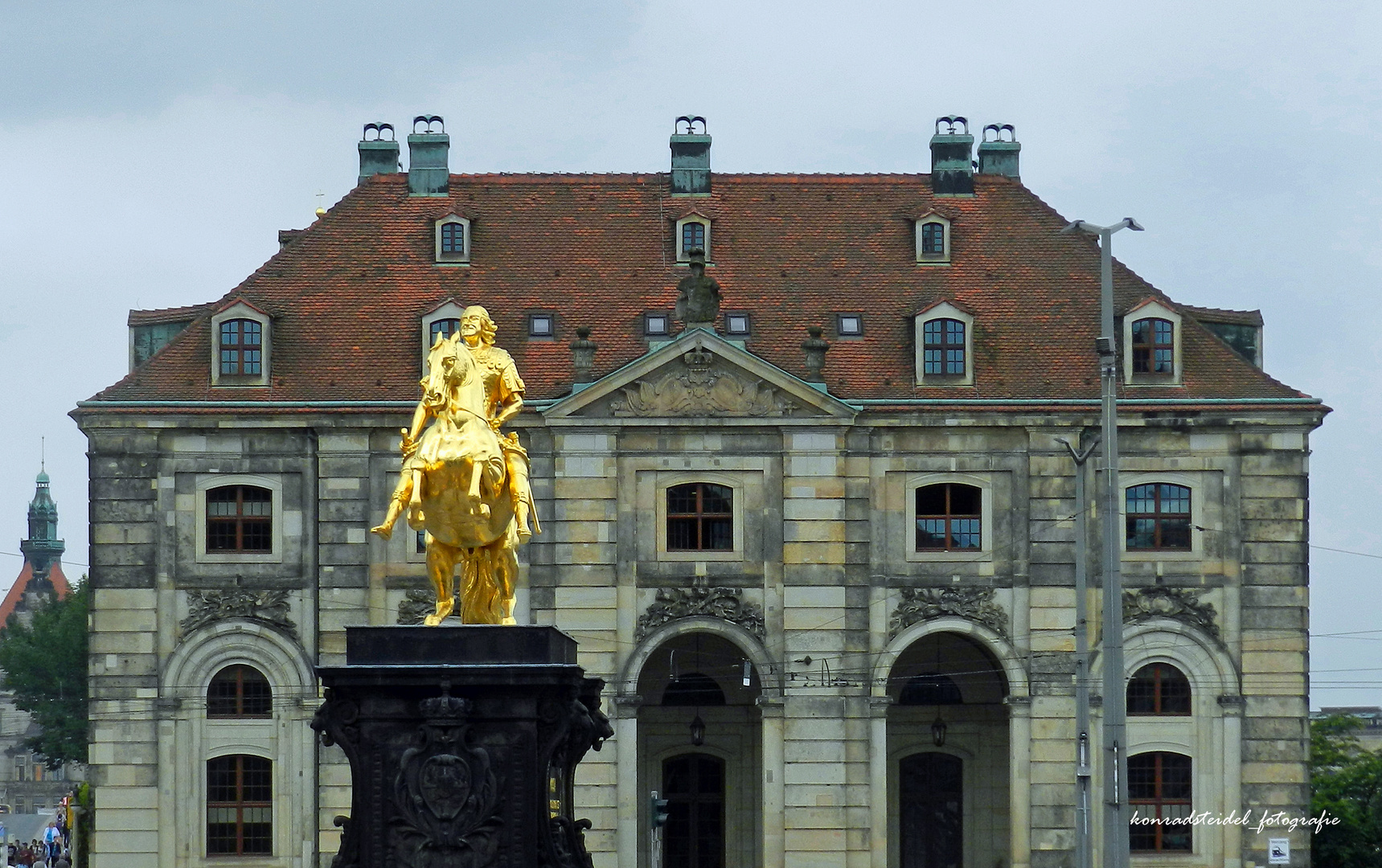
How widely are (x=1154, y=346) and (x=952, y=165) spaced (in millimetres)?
8298

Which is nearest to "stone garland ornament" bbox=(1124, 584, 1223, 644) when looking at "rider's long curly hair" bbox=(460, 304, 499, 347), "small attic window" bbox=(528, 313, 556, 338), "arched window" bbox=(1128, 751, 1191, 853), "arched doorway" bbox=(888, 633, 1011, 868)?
"arched window" bbox=(1128, 751, 1191, 853)

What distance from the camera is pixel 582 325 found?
219 ft

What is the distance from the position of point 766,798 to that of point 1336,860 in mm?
14902

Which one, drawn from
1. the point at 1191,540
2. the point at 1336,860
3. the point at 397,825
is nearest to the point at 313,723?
the point at 397,825

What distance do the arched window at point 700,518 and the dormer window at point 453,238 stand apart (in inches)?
350

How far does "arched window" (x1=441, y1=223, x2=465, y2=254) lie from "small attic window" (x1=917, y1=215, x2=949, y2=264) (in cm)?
1151

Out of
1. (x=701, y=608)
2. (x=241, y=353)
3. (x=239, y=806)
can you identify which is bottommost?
(x=239, y=806)

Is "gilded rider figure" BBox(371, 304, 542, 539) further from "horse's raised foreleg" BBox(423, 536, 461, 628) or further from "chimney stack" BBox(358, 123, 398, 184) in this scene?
"chimney stack" BBox(358, 123, 398, 184)

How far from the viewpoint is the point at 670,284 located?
69375 mm

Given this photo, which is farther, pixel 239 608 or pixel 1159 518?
pixel 1159 518

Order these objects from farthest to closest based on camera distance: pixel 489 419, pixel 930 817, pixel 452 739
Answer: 1. pixel 930 817
2. pixel 489 419
3. pixel 452 739

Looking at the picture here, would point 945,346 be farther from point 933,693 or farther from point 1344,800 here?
point 1344,800

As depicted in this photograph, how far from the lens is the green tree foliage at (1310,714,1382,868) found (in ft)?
225

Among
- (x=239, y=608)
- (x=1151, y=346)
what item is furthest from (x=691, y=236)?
(x=239, y=608)
